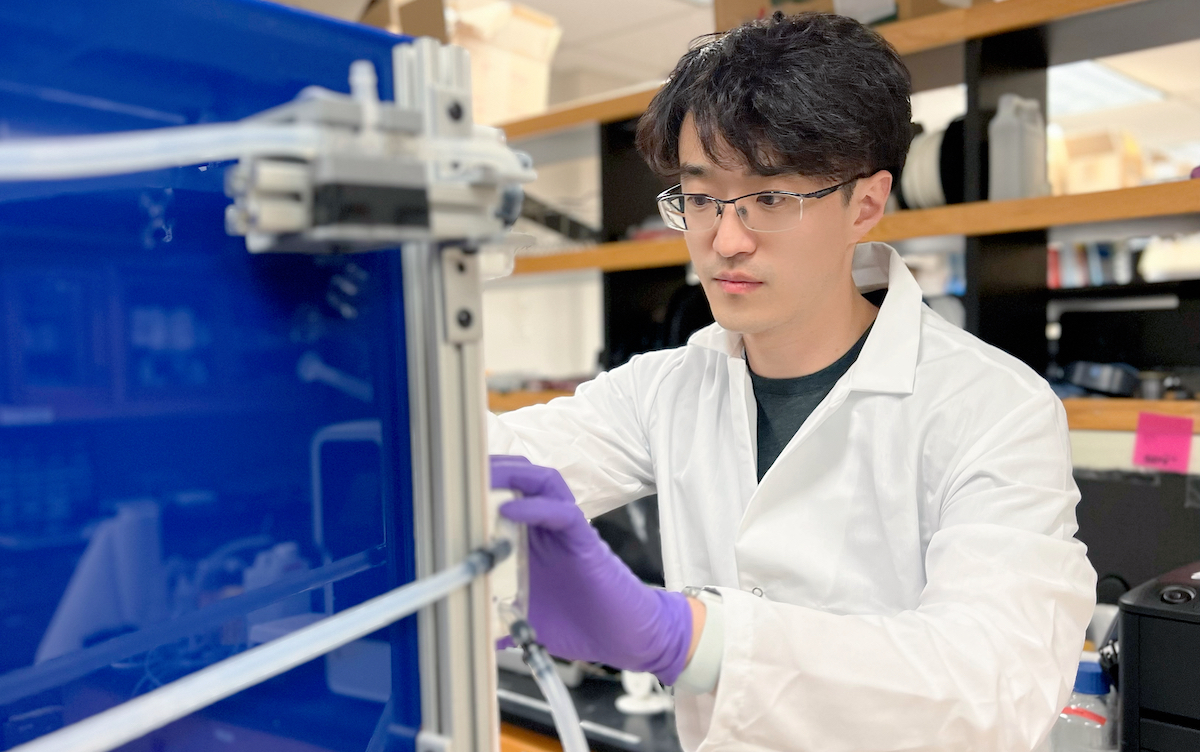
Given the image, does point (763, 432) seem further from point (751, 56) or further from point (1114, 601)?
point (1114, 601)

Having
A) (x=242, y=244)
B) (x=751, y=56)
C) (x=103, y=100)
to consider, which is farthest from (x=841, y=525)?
(x=103, y=100)

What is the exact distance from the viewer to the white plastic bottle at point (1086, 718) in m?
1.24

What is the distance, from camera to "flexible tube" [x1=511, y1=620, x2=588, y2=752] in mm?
589

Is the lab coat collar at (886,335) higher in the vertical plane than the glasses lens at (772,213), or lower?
lower

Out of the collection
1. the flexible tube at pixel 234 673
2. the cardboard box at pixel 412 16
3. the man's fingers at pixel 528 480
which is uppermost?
the cardboard box at pixel 412 16

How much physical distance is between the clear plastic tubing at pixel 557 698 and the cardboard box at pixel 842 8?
1.33 m

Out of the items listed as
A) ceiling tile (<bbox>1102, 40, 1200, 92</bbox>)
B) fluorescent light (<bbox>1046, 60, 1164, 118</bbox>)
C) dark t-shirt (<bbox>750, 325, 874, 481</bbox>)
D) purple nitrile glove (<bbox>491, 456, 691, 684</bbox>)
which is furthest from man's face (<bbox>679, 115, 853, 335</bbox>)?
ceiling tile (<bbox>1102, 40, 1200, 92</bbox>)

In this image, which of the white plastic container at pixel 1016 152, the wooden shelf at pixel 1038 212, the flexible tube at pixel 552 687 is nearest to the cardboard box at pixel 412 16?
the wooden shelf at pixel 1038 212

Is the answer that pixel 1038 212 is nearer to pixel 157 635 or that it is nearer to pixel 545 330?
pixel 157 635

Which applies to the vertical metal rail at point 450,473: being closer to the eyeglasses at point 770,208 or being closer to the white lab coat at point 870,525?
the white lab coat at point 870,525

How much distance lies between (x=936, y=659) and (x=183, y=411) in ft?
2.09

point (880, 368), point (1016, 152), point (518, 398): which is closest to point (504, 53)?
point (518, 398)

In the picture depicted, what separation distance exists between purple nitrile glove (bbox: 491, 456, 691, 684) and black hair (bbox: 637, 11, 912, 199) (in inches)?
21.5

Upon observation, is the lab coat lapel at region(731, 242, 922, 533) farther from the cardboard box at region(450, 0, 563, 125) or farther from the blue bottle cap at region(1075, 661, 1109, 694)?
the cardboard box at region(450, 0, 563, 125)
